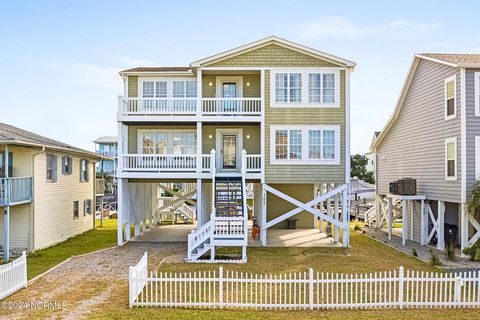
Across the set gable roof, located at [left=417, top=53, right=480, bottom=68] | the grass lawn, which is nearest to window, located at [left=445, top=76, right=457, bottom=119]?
gable roof, located at [left=417, top=53, right=480, bottom=68]

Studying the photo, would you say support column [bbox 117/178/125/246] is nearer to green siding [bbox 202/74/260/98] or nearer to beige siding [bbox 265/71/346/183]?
green siding [bbox 202/74/260/98]

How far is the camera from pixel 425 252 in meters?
17.5

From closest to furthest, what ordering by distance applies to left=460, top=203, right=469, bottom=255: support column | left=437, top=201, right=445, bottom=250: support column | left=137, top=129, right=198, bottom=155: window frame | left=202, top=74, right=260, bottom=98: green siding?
left=460, top=203, right=469, bottom=255: support column → left=437, top=201, right=445, bottom=250: support column → left=202, top=74, right=260, bottom=98: green siding → left=137, top=129, right=198, bottom=155: window frame

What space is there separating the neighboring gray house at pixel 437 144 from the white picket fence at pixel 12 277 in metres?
16.1

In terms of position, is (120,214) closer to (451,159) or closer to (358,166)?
(451,159)

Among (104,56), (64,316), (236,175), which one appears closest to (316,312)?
(64,316)

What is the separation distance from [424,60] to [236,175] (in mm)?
10987

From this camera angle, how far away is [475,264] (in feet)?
49.1

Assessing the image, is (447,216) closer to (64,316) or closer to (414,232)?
(414,232)

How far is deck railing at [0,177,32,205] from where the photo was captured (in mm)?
16203

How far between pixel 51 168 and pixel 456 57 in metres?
→ 20.3

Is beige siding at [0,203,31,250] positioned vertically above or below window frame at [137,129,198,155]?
below

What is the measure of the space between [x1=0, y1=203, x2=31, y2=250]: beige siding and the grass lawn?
2.73 ft

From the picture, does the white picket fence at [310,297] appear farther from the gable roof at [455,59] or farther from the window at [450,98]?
the gable roof at [455,59]
